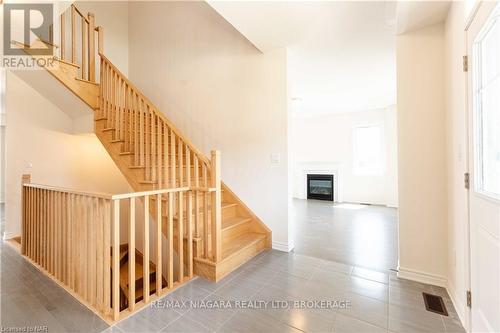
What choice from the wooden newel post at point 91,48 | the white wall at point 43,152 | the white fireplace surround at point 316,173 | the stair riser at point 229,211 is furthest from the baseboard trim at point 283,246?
the white fireplace surround at point 316,173

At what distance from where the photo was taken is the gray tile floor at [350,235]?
2.77 metres

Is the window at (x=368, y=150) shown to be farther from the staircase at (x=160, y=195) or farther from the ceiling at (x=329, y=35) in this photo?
the staircase at (x=160, y=195)

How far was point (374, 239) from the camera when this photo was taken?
11.2ft

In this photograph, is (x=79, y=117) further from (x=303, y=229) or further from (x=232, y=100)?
(x=303, y=229)

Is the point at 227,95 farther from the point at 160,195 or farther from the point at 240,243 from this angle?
the point at 240,243

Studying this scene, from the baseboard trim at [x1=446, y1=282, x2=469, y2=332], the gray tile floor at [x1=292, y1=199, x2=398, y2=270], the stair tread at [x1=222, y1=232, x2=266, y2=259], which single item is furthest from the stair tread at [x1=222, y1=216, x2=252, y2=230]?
the baseboard trim at [x1=446, y1=282, x2=469, y2=332]

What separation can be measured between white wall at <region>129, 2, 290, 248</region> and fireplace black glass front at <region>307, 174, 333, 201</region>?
4572mm

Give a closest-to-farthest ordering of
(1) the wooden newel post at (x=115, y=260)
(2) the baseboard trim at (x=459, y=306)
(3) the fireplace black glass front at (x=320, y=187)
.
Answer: (2) the baseboard trim at (x=459, y=306), (1) the wooden newel post at (x=115, y=260), (3) the fireplace black glass front at (x=320, y=187)

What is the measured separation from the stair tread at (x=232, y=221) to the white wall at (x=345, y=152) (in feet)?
13.0

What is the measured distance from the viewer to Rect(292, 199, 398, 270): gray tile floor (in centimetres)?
277

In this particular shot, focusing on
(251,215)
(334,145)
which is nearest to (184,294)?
(251,215)

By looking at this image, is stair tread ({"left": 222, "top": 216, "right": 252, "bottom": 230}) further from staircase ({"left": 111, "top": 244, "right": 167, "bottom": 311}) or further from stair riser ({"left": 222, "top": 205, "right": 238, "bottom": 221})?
staircase ({"left": 111, "top": 244, "right": 167, "bottom": 311})

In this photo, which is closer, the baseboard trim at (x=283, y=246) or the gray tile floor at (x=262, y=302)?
the gray tile floor at (x=262, y=302)

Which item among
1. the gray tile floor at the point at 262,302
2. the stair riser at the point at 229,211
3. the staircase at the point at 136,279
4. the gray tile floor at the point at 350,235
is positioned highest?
the stair riser at the point at 229,211
